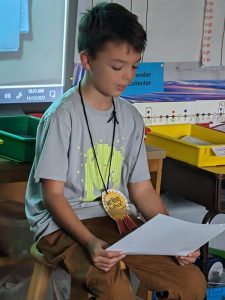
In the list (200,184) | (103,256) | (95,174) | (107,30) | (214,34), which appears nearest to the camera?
(103,256)

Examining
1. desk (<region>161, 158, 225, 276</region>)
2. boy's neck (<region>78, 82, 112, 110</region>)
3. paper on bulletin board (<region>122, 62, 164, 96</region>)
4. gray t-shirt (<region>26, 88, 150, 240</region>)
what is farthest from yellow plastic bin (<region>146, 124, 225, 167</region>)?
boy's neck (<region>78, 82, 112, 110</region>)

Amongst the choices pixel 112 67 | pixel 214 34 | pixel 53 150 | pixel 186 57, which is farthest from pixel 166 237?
pixel 214 34

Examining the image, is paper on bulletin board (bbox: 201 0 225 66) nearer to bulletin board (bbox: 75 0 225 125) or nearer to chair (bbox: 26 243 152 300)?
bulletin board (bbox: 75 0 225 125)

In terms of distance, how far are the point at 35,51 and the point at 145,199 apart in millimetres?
669

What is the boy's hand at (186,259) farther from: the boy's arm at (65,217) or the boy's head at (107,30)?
the boy's head at (107,30)

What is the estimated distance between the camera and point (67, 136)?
70.7 inches

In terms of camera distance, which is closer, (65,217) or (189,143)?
(65,217)

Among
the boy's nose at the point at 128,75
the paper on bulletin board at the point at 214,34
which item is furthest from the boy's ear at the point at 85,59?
the paper on bulletin board at the point at 214,34

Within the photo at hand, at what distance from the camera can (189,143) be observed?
7.75 ft

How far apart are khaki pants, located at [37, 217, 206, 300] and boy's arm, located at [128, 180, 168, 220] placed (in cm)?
15

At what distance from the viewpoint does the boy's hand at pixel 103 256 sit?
166 centimetres

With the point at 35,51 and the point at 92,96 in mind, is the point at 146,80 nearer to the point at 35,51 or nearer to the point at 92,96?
the point at 35,51

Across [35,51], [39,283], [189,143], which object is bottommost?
[39,283]

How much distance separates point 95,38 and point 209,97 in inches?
43.8
